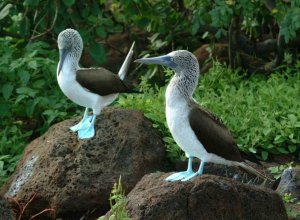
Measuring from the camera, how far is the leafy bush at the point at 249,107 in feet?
27.9

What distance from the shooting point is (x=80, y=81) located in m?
7.66

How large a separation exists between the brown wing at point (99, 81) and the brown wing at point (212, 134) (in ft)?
4.55

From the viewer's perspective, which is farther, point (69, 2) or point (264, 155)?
point (69, 2)

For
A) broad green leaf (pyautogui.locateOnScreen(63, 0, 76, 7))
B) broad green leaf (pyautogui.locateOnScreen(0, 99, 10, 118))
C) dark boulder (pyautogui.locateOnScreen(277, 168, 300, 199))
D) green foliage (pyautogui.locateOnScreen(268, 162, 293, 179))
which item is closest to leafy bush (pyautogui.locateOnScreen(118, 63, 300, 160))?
green foliage (pyautogui.locateOnScreen(268, 162, 293, 179))

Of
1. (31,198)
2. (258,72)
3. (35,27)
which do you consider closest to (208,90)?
(258,72)

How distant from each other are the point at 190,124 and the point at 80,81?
1.47 meters

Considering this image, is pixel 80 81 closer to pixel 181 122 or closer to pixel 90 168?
pixel 90 168

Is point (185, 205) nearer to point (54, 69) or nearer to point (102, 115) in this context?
point (102, 115)

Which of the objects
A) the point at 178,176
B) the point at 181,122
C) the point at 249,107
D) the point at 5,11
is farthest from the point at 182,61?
the point at 5,11

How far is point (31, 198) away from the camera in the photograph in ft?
25.7

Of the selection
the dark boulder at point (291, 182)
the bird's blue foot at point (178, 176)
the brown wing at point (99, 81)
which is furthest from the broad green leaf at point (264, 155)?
the bird's blue foot at point (178, 176)

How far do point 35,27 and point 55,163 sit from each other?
8.26 feet

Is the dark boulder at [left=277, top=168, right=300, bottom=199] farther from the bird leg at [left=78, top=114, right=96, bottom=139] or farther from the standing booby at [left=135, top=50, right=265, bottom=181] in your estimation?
the bird leg at [left=78, top=114, right=96, bottom=139]

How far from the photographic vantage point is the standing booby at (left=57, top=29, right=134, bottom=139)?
765 centimetres
